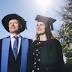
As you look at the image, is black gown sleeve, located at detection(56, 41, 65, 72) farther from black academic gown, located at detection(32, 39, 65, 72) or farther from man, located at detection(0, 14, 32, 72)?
man, located at detection(0, 14, 32, 72)

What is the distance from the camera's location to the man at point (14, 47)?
4312mm

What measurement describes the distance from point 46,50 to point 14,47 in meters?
0.27

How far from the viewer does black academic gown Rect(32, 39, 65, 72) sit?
4352mm

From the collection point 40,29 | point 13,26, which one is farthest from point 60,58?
point 13,26

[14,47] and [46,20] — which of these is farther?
[46,20]

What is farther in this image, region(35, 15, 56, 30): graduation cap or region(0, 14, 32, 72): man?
region(35, 15, 56, 30): graduation cap

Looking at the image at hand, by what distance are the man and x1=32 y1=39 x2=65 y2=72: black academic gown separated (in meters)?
0.06

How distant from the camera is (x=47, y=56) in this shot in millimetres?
4371

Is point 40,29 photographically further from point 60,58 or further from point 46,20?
point 60,58

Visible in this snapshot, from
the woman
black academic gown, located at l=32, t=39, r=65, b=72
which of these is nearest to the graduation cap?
the woman

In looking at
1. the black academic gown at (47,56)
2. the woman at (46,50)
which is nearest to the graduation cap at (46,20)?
the woman at (46,50)

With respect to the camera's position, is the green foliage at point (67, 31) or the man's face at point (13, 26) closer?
the man's face at point (13, 26)

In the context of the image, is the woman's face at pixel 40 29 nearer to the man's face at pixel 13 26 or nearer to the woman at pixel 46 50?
the woman at pixel 46 50

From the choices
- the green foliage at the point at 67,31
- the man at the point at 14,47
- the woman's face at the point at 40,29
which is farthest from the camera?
the green foliage at the point at 67,31
